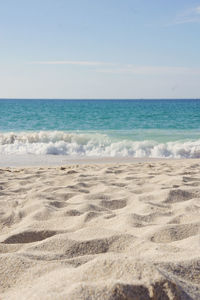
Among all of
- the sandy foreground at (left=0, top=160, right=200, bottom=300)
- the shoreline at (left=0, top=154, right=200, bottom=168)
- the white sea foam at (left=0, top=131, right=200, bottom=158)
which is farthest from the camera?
the white sea foam at (left=0, top=131, right=200, bottom=158)

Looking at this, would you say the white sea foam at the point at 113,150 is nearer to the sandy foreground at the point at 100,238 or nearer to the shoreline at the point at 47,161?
the shoreline at the point at 47,161

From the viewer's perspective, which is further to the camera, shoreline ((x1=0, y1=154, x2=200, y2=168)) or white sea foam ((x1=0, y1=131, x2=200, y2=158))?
white sea foam ((x1=0, y1=131, x2=200, y2=158))

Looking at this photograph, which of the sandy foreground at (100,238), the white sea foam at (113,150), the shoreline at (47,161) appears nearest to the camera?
the sandy foreground at (100,238)

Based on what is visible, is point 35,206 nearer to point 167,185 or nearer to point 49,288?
point 167,185

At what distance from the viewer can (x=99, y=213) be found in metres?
3.07

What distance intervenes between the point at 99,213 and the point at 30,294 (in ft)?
5.44

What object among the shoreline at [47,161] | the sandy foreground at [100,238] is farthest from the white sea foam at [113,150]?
the sandy foreground at [100,238]

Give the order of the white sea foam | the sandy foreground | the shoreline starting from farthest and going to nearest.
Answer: the white sea foam → the shoreline → the sandy foreground

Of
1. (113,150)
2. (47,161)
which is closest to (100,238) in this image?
(47,161)

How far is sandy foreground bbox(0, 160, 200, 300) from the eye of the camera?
4.76 feet

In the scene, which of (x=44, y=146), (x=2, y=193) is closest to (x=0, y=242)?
(x=2, y=193)

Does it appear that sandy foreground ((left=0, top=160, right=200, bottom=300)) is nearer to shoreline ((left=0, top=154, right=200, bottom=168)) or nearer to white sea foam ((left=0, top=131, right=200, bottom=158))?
shoreline ((left=0, top=154, right=200, bottom=168))

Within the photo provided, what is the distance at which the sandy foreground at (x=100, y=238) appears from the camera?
1452mm

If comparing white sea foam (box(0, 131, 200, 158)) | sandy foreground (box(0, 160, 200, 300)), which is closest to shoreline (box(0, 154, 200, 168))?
white sea foam (box(0, 131, 200, 158))
